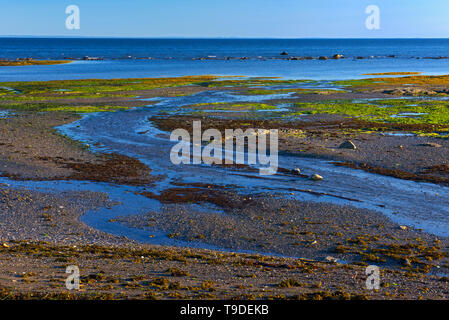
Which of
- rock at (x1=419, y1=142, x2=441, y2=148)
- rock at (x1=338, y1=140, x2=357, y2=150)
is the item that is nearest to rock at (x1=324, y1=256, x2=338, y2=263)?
rock at (x1=338, y1=140, x2=357, y2=150)

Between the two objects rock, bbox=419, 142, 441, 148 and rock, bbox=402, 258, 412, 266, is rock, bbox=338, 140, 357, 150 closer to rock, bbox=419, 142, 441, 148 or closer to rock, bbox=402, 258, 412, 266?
rock, bbox=419, 142, 441, 148

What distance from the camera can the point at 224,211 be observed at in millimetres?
20125

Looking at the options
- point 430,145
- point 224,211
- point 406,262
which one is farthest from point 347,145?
point 406,262

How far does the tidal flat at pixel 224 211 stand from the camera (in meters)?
13.0

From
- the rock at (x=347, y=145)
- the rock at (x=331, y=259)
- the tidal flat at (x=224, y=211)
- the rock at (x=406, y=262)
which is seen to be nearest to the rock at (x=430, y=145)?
the tidal flat at (x=224, y=211)

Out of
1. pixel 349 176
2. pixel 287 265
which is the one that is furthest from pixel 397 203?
pixel 287 265

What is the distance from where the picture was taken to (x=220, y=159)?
93.3 ft

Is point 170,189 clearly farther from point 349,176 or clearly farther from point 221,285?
point 221,285

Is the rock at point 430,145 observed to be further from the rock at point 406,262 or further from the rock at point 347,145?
the rock at point 406,262

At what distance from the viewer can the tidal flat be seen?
13.0 m

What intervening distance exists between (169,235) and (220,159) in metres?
11.3

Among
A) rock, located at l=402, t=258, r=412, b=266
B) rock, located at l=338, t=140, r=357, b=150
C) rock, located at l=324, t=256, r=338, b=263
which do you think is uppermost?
rock, located at l=338, t=140, r=357, b=150

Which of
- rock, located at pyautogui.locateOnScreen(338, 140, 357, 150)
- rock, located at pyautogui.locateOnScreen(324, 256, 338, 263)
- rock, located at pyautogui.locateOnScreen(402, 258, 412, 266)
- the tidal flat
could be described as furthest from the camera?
rock, located at pyautogui.locateOnScreen(338, 140, 357, 150)
